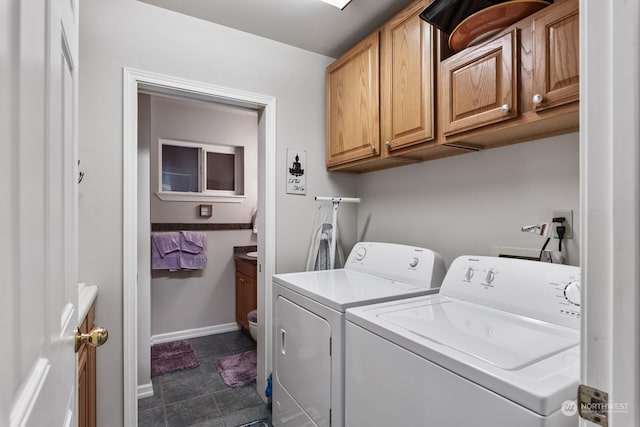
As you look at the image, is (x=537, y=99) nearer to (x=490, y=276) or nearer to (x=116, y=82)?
(x=490, y=276)

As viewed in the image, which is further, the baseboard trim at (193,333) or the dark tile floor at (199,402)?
the baseboard trim at (193,333)

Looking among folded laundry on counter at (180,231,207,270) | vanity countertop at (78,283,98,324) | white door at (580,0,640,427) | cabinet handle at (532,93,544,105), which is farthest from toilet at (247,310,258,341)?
white door at (580,0,640,427)

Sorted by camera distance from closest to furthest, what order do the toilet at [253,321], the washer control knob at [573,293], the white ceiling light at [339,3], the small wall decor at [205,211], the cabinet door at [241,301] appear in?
1. the washer control knob at [573,293]
2. the white ceiling light at [339,3]
3. the toilet at [253,321]
4. the cabinet door at [241,301]
5. the small wall decor at [205,211]

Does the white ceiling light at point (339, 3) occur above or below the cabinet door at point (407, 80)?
above

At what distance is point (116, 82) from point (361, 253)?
5.64ft

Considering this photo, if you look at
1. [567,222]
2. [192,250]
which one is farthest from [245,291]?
[567,222]

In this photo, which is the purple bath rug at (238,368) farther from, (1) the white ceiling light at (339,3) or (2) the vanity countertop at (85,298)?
(1) the white ceiling light at (339,3)

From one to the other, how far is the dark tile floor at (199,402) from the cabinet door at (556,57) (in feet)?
7.34

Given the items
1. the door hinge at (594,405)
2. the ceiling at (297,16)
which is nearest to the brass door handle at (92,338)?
the door hinge at (594,405)

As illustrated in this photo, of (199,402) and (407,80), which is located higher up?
(407,80)

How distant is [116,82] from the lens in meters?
1.74

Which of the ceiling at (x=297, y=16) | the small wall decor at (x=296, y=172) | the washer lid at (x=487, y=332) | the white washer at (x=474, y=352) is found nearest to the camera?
the white washer at (x=474, y=352)

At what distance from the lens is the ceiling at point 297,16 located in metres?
1.80

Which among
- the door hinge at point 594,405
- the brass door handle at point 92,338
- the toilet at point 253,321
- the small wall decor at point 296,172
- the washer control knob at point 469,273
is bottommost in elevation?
the toilet at point 253,321
